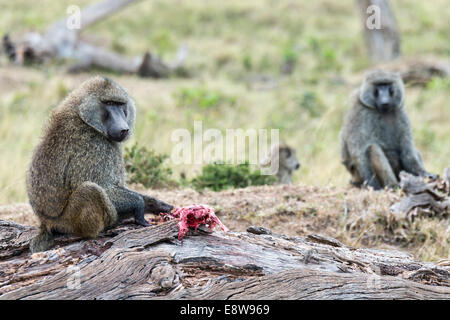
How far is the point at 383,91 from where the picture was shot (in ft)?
23.0

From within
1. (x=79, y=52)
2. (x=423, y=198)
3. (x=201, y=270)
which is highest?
(x=79, y=52)

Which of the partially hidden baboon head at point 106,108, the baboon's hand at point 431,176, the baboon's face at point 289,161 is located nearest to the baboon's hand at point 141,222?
the partially hidden baboon head at point 106,108

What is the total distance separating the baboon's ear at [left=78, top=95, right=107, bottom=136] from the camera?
3850mm

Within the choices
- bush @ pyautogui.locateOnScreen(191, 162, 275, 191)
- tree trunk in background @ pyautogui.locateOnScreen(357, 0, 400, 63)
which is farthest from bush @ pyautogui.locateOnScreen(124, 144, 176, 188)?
tree trunk in background @ pyautogui.locateOnScreen(357, 0, 400, 63)

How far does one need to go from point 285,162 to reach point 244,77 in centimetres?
796

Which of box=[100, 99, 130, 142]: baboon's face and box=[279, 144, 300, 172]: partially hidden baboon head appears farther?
box=[279, 144, 300, 172]: partially hidden baboon head

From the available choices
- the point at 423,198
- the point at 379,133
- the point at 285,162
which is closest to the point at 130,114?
the point at 423,198

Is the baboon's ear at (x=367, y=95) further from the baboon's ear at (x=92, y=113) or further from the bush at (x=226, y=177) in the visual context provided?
the baboon's ear at (x=92, y=113)

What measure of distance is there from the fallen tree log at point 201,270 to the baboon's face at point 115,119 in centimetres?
59

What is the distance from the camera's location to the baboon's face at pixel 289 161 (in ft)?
24.9

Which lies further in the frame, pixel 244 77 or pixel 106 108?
pixel 244 77

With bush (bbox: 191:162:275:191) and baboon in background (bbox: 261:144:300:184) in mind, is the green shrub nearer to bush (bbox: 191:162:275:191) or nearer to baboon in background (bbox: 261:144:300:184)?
baboon in background (bbox: 261:144:300:184)

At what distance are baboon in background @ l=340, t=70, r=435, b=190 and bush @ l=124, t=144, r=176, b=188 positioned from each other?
2.28 meters

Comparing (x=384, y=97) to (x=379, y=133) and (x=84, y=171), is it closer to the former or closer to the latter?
(x=379, y=133)
